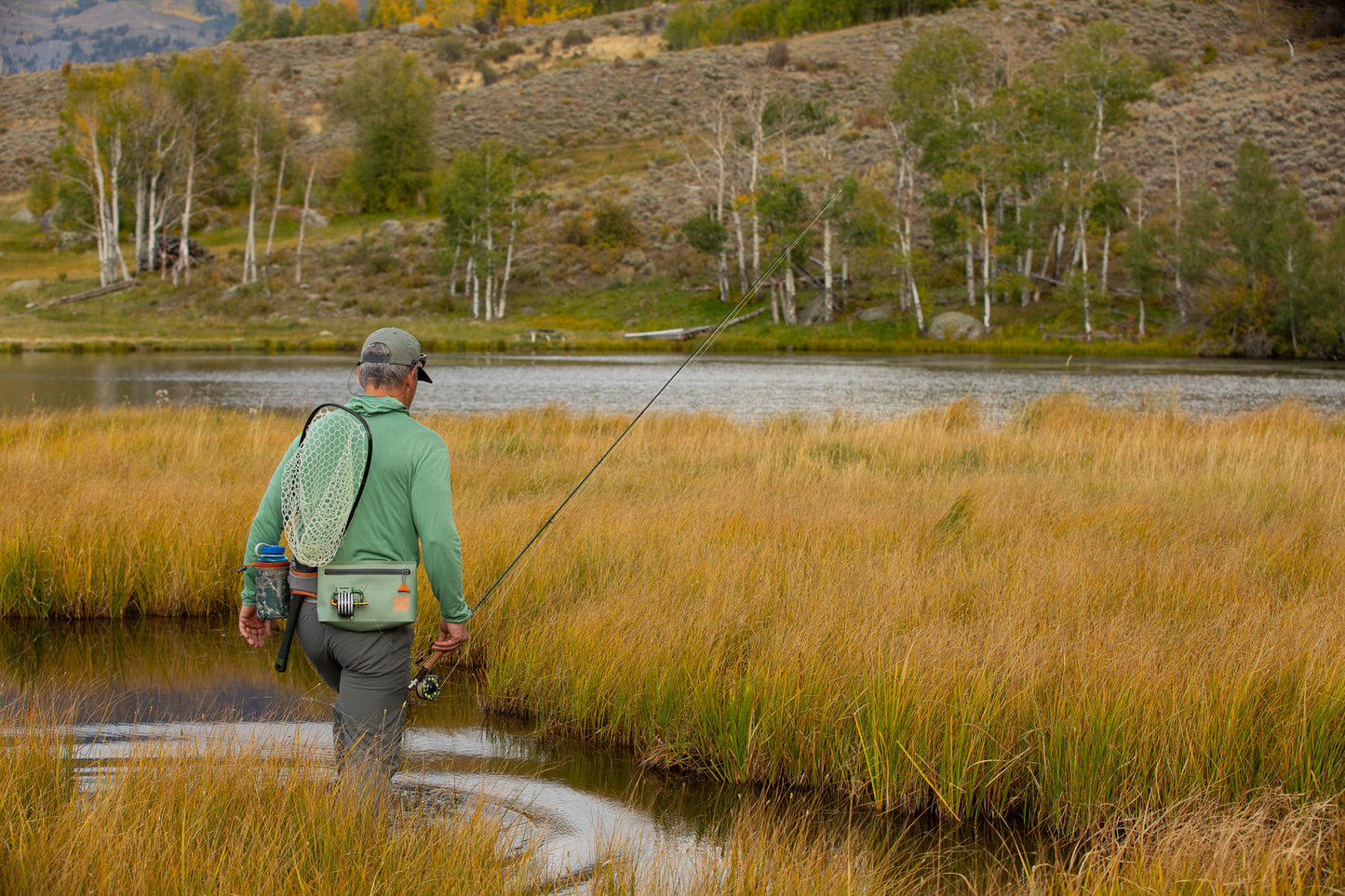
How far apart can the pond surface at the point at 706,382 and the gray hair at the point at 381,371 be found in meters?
13.4

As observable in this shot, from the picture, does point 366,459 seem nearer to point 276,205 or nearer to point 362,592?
point 362,592

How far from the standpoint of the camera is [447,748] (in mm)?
4918

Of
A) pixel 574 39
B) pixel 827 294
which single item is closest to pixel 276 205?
pixel 827 294

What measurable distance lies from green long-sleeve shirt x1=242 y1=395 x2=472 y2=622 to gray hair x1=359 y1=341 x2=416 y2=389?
0.09m

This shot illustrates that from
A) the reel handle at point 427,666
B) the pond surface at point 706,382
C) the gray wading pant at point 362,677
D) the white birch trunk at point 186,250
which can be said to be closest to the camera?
the gray wading pant at point 362,677

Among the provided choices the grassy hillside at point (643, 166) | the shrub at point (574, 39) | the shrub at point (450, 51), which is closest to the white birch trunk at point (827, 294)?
the grassy hillside at point (643, 166)

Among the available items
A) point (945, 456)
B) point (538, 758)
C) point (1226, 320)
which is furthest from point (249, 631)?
point (1226, 320)

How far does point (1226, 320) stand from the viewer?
3950 cm

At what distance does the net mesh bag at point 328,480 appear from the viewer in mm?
3379

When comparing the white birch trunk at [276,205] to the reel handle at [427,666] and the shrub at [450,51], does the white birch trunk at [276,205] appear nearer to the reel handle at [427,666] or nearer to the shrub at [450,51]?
the shrub at [450,51]

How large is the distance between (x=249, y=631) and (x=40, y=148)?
9790 centimetres

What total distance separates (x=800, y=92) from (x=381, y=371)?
271 feet

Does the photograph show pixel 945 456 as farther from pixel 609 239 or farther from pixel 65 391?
pixel 609 239

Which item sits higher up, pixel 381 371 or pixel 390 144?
pixel 390 144
